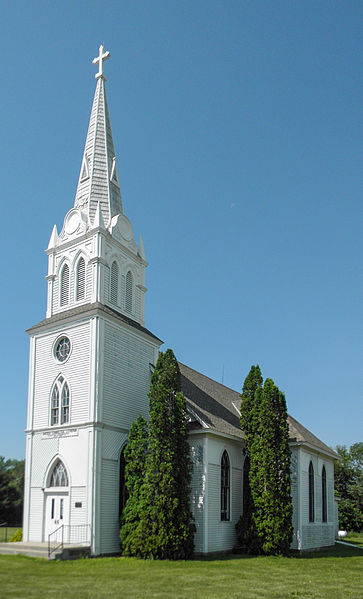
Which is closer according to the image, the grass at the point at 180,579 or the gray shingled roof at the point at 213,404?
the grass at the point at 180,579

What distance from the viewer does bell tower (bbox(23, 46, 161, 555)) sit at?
25422mm

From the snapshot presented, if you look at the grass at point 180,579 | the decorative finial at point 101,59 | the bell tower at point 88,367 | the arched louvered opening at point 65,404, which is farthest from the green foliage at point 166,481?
the decorative finial at point 101,59

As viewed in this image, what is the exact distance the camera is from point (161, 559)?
2383 cm

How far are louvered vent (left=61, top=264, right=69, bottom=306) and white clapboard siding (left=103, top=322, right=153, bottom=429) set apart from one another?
3.37 m

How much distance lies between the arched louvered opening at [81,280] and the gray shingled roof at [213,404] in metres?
7.51

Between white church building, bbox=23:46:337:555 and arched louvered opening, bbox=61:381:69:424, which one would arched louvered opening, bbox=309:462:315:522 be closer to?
white church building, bbox=23:46:337:555

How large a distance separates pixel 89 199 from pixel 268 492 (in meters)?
17.3

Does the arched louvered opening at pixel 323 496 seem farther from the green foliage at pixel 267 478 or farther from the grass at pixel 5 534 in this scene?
the grass at pixel 5 534

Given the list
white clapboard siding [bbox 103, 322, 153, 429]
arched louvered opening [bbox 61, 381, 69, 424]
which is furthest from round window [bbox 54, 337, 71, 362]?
white clapboard siding [bbox 103, 322, 153, 429]

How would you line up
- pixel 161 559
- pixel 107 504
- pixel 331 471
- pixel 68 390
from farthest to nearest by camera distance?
pixel 331 471
pixel 68 390
pixel 107 504
pixel 161 559

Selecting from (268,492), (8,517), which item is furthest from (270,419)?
(8,517)

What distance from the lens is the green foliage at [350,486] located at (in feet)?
200

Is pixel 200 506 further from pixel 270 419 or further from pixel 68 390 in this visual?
pixel 68 390

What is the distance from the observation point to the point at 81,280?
2912 cm
